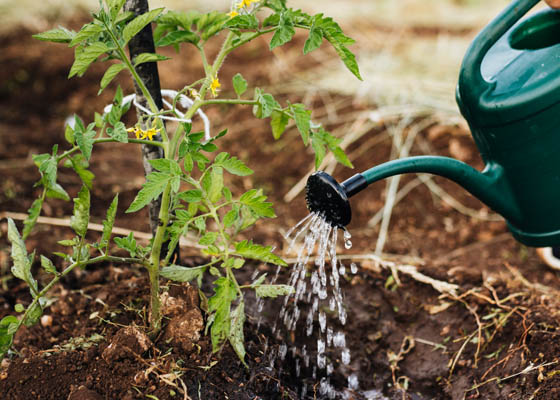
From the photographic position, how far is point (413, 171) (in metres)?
1.32

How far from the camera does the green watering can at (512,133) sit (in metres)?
1.28

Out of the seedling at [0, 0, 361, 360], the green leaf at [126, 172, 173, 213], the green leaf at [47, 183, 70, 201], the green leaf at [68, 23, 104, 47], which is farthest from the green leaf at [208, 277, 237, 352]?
the green leaf at [68, 23, 104, 47]

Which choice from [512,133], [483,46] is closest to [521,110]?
[512,133]

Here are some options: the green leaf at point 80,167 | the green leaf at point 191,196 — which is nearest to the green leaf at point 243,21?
the green leaf at point 191,196

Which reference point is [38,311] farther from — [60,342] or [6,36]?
[6,36]

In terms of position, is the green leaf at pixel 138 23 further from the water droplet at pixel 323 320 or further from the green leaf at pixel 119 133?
the water droplet at pixel 323 320

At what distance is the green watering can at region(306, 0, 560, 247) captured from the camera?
1284mm

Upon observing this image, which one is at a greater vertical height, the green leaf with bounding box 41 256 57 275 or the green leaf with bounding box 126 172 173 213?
the green leaf with bounding box 126 172 173 213

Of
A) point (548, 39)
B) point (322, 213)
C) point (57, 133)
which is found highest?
point (548, 39)

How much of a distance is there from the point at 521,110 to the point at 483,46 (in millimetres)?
176

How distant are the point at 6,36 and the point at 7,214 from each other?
2.62 meters

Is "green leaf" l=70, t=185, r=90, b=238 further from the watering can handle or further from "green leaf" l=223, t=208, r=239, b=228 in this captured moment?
the watering can handle

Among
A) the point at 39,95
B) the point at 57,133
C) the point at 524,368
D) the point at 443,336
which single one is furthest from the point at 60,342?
the point at 39,95

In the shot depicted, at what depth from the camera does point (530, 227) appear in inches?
59.8
